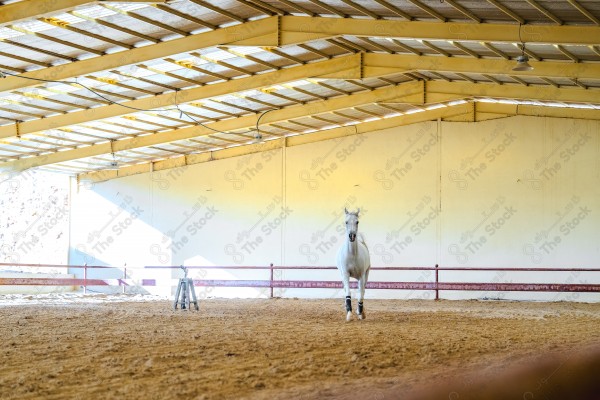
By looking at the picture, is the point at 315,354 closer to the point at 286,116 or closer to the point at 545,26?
the point at 545,26

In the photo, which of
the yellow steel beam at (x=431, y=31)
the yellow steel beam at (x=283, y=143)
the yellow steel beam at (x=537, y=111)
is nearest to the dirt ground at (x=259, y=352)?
the yellow steel beam at (x=431, y=31)

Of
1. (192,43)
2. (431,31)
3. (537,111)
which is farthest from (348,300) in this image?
(537,111)

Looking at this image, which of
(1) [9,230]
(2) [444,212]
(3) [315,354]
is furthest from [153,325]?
(1) [9,230]

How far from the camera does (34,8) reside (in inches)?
540

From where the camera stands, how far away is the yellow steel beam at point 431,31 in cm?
1438

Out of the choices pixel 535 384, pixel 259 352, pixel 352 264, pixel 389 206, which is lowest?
pixel 259 352

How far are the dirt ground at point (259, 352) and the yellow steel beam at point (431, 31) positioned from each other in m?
5.47

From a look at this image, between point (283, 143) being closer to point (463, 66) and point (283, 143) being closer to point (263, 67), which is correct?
point (263, 67)

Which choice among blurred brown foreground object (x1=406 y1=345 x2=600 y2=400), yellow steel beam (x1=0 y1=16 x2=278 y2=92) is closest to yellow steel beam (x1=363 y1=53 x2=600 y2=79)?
yellow steel beam (x1=0 y1=16 x2=278 y2=92)

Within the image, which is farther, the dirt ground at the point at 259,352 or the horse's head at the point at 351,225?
the horse's head at the point at 351,225

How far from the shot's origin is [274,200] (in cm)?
2853

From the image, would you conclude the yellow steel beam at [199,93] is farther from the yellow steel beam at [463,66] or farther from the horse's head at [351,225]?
the horse's head at [351,225]

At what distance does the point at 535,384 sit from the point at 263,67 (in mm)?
17157

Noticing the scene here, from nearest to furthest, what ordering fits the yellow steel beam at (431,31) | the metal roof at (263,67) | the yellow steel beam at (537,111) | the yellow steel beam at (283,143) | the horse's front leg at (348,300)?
the yellow steel beam at (431,31) → the horse's front leg at (348,300) → the metal roof at (263,67) → the yellow steel beam at (537,111) → the yellow steel beam at (283,143)
